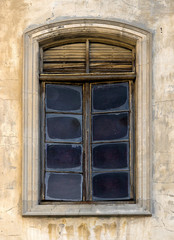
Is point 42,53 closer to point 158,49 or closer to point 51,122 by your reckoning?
point 51,122

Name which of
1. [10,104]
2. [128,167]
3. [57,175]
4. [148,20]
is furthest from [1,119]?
[148,20]

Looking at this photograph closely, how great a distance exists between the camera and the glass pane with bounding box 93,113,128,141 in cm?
1033

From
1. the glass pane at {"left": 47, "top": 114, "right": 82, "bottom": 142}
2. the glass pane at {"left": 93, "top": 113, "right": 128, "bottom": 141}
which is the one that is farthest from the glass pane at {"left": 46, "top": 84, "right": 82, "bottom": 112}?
the glass pane at {"left": 93, "top": 113, "right": 128, "bottom": 141}

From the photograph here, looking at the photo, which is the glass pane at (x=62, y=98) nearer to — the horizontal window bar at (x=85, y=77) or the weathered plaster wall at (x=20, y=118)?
the horizontal window bar at (x=85, y=77)

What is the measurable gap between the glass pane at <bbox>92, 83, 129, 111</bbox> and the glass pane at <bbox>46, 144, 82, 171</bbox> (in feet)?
2.29

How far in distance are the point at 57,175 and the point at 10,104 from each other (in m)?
1.26

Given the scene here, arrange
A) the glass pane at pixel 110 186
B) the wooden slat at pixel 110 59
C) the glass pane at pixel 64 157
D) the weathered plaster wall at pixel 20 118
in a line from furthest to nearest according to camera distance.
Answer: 1. the wooden slat at pixel 110 59
2. the glass pane at pixel 64 157
3. the glass pane at pixel 110 186
4. the weathered plaster wall at pixel 20 118

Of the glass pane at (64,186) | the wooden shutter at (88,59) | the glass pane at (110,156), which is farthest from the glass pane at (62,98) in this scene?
the glass pane at (64,186)

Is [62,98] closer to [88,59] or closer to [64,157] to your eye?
[88,59]

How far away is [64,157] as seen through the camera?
1032cm

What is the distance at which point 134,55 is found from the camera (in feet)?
34.4

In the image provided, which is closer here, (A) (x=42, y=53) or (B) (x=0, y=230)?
(B) (x=0, y=230)

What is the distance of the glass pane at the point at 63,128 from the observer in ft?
34.0

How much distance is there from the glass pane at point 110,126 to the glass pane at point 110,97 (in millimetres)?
125
